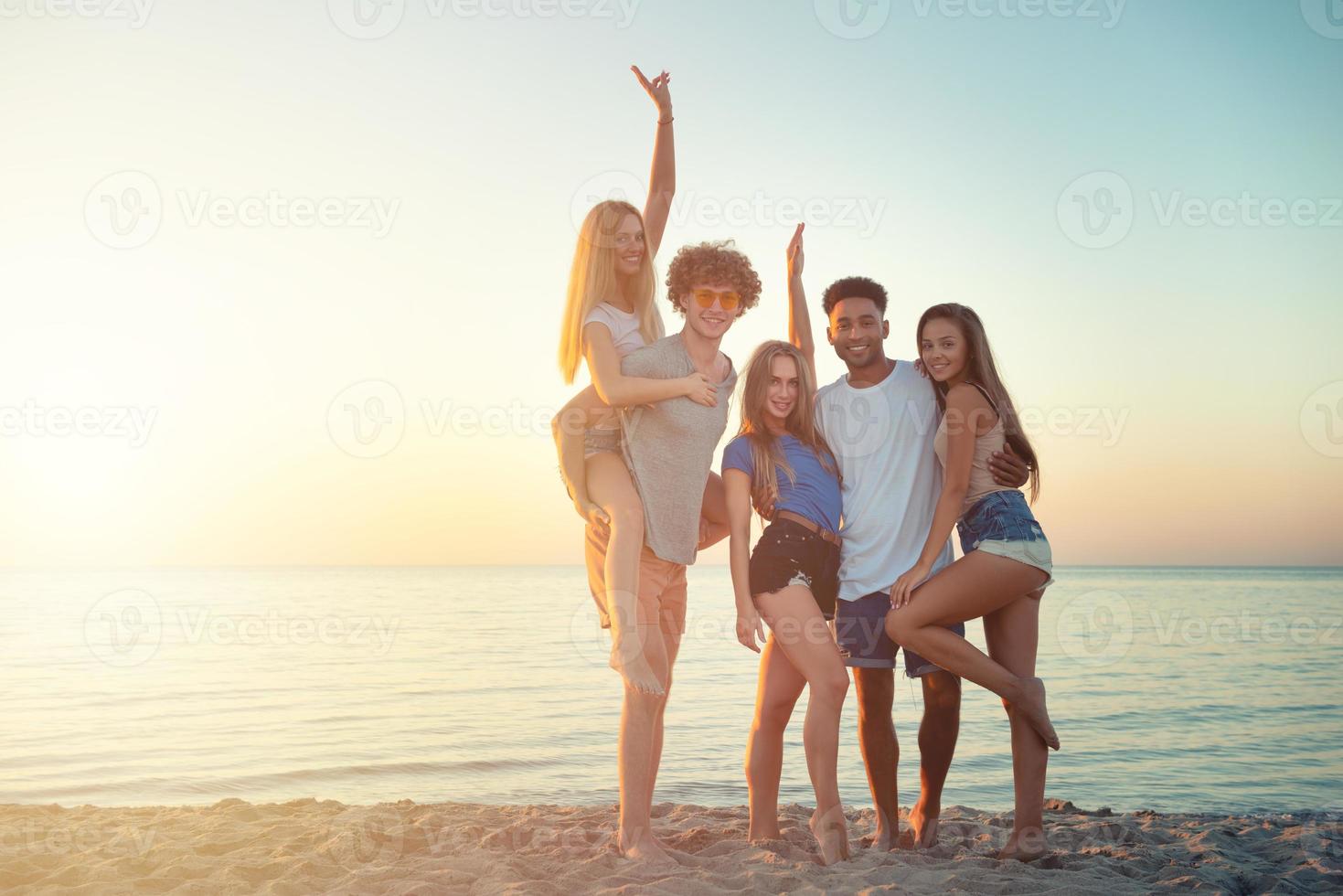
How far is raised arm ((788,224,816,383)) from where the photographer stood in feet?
15.8

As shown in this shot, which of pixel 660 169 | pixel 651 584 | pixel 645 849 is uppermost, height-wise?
pixel 660 169

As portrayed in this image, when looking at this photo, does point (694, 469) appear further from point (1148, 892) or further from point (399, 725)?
point (399, 725)

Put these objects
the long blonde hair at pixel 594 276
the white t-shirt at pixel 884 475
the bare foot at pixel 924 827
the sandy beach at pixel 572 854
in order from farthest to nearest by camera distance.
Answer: the bare foot at pixel 924 827, the long blonde hair at pixel 594 276, the white t-shirt at pixel 884 475, the sandy beach at pixel 572 854

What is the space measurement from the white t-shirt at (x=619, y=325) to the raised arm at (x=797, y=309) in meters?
0.80

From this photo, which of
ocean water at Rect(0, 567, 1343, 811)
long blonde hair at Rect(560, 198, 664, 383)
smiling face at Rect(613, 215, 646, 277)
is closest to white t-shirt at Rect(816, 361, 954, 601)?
long blonde hair at Rect(560, 198, 664, 383)

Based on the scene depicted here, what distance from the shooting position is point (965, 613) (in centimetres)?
426

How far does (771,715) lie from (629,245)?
2314mm

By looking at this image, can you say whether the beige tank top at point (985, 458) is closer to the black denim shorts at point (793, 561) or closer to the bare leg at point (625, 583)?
the black denim shorts at point (793, 561)

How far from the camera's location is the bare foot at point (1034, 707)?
4.22m

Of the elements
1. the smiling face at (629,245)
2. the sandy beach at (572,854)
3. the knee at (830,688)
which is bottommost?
the sandy beach at (572,854)

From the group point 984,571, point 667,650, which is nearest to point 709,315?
point 667,650

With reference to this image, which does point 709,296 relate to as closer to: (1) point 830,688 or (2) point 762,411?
(2) point 762,411

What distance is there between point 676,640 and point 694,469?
33.4 inches

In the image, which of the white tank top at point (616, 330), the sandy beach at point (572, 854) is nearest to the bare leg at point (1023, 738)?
the sandy beach at point (572, 854)
